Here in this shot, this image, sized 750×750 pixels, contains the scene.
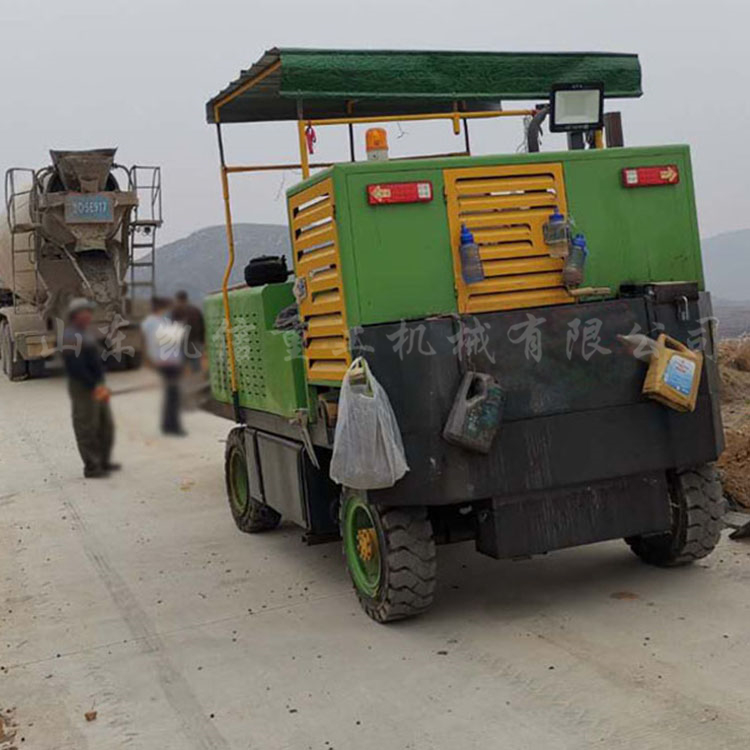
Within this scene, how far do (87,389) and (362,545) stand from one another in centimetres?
433

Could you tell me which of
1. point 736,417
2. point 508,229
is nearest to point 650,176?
point 508,229

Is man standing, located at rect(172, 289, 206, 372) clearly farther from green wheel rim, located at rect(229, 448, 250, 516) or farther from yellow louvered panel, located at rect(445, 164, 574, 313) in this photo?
green wheel rim, located at rect(229, 448, 250, 516)

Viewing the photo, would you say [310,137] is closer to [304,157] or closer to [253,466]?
[304,157]

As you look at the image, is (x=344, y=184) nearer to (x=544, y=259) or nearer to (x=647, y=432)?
(x=544, y=259)

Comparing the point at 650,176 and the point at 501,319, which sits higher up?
the point at 650,176

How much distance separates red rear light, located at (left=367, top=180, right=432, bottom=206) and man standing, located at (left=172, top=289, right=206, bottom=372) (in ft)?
12.0

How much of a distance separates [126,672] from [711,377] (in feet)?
11.0

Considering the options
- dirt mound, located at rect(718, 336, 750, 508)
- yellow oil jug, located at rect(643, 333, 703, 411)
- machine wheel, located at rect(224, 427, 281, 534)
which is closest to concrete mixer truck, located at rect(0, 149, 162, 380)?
yellow oil jug, located at rect(643, 333, 703, 411)

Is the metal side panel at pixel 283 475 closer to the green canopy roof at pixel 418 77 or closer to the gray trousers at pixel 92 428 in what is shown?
the green canopy roof at pixel 418 77

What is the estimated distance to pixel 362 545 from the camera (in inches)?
198

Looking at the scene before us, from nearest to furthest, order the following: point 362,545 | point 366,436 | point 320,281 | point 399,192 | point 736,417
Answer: point 366,436
point 399,192
point 320,281
point 362,545
point 736,417

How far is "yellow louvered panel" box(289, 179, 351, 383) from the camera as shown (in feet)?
14.7

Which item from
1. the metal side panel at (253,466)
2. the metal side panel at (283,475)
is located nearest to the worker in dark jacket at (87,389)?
the metal side panel at (283,475)

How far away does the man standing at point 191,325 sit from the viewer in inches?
30.0
